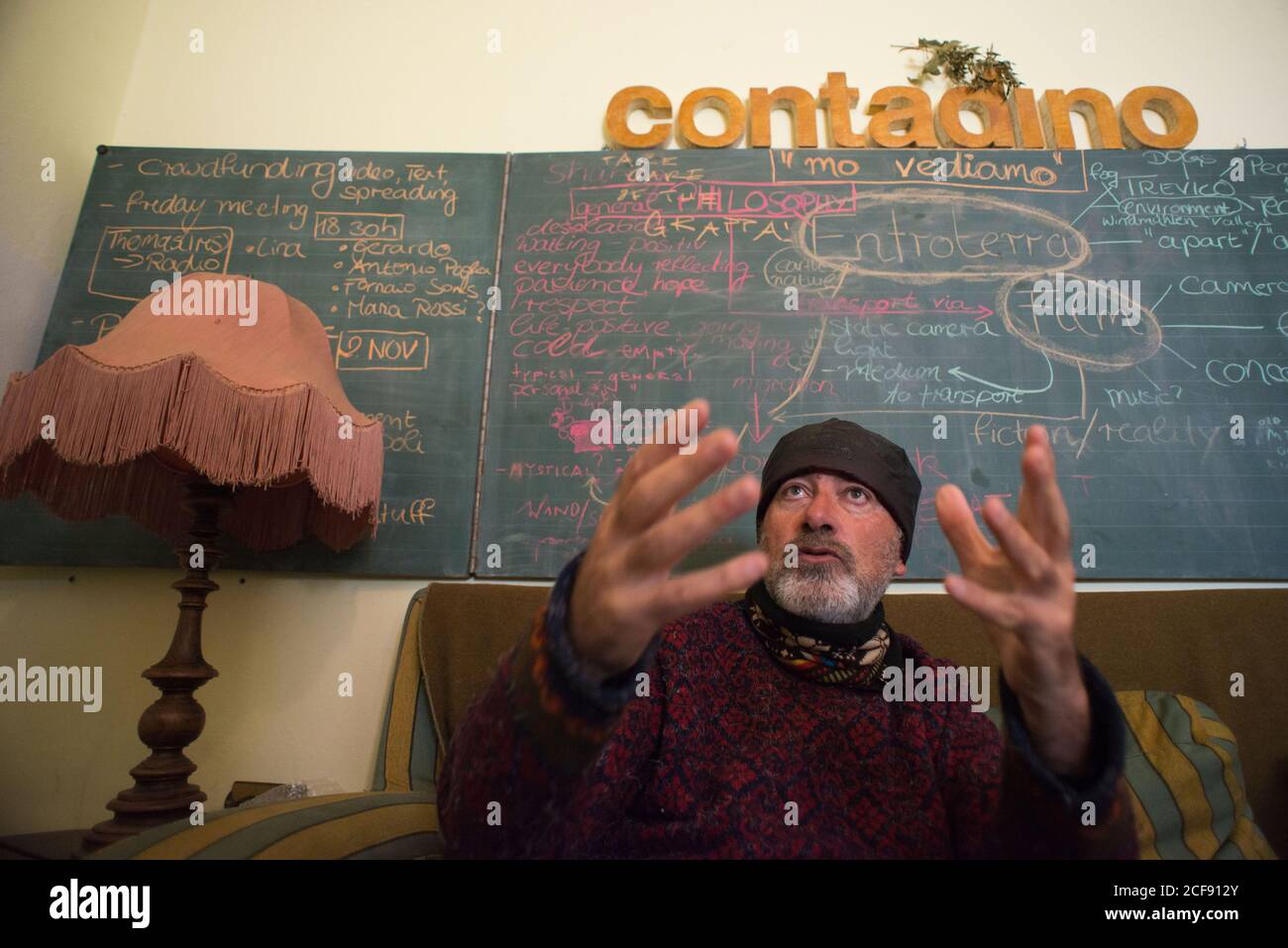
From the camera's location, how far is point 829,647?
1.12 metres

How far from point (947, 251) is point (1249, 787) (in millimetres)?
1576

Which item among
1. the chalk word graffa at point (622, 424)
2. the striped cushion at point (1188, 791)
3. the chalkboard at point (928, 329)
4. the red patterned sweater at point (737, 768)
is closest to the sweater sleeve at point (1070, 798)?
the red patterned sweater at point (737, 768)

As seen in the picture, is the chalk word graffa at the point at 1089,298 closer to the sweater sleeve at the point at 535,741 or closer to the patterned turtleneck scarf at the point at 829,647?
the patterned turtleneck scarf at the point at 829,647

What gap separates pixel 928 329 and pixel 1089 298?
50 cm

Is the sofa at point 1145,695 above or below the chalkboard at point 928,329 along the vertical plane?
below

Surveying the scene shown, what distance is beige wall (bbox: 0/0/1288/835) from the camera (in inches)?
73.1

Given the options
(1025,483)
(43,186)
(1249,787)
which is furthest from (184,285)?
(1249,787)

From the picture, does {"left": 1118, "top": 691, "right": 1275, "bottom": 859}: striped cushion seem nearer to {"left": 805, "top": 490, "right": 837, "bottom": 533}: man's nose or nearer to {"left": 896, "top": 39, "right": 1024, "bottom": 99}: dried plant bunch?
{"left": 805, "top": 490, "right": 837, "bottom": 533}: man's nose

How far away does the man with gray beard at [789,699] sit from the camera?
630 mm

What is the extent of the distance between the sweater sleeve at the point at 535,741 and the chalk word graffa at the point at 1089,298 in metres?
1.92

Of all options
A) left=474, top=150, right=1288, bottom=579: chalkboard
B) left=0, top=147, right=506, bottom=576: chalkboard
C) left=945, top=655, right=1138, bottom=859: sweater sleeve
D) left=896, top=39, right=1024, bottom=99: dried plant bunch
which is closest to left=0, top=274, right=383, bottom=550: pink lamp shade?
left=0, top=147, right=506, bottom=576: chalkboard

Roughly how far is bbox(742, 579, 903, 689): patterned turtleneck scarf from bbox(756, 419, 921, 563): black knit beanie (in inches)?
9.6
